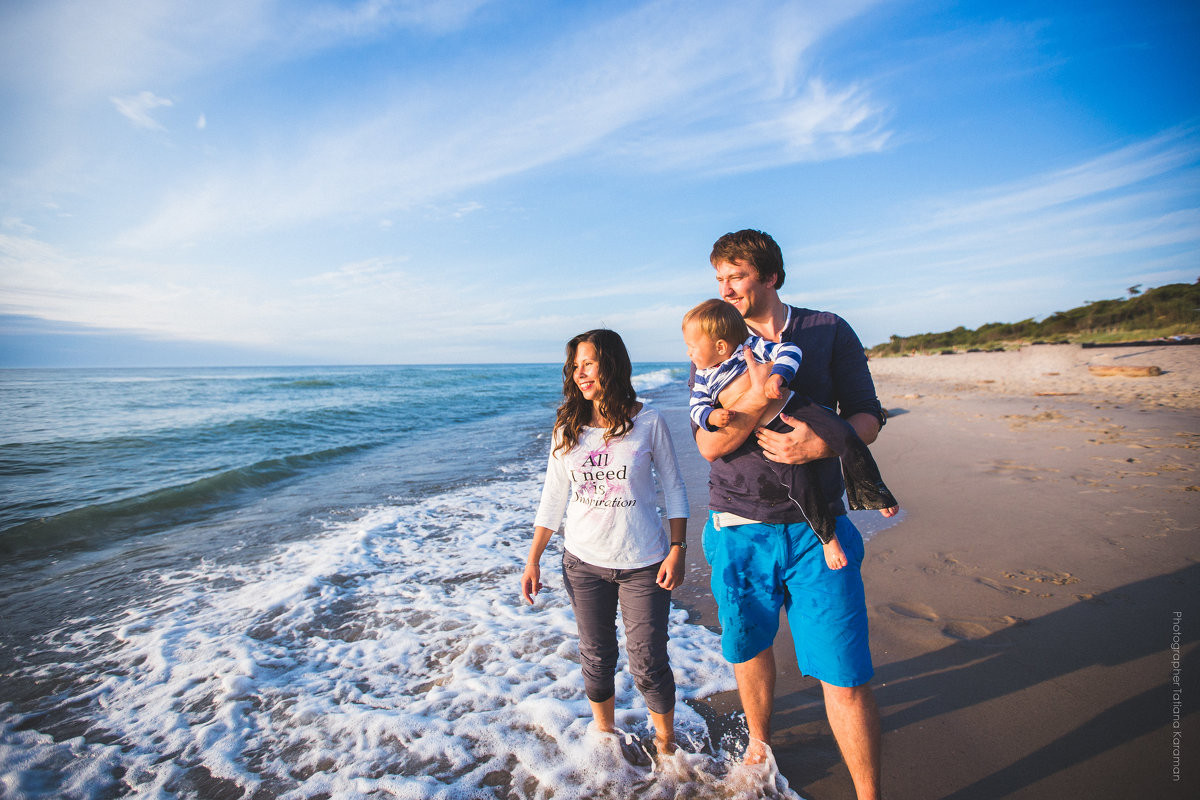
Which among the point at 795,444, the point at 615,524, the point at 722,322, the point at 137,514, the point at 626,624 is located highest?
the point at 722,322

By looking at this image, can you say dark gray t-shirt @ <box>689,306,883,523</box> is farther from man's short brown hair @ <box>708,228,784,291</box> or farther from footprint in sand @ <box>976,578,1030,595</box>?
footprint in sand @ <box>976,578,1030,595</box>

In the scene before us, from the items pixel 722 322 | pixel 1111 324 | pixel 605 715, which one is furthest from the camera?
pixel 1111 324

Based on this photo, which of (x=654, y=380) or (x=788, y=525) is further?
(x=654, y=380)

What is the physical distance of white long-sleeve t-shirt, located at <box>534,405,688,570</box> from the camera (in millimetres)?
2342

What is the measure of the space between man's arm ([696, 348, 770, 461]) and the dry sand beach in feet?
5.65

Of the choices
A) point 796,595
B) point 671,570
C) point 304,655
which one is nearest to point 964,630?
point 796,595

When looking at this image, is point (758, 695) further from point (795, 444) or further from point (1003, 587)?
point (1003, 587)

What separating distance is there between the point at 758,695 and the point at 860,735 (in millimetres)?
475

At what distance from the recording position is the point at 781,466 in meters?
2.02

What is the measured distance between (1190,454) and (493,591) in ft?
31.6

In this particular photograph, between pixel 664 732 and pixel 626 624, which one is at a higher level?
pixel 626 624

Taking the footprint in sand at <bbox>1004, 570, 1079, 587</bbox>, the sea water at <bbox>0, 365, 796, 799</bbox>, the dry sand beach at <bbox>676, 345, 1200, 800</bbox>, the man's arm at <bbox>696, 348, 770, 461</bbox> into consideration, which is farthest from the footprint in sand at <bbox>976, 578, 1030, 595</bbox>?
the man's arm at <bbox>696, 348, 770, 461</bbox>

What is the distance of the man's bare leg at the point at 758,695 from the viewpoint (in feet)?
7.41

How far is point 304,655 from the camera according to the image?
3.86 metres
